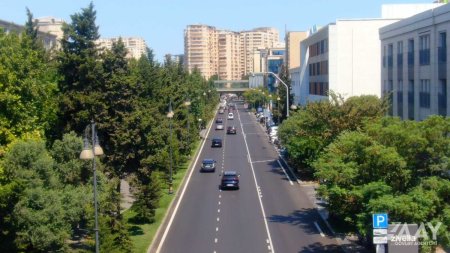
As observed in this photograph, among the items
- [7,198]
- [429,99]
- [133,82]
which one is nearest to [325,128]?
[429,99]

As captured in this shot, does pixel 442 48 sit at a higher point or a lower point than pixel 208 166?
higher

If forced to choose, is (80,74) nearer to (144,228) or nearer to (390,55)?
(144,228)

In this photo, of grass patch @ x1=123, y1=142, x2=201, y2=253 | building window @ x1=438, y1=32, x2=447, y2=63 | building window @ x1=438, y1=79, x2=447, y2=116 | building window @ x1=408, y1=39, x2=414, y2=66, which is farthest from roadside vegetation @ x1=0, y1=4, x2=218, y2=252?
building window @ x1=438, y1=32, x2=447, y2=63

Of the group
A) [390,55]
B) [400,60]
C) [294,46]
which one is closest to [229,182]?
[400,60]

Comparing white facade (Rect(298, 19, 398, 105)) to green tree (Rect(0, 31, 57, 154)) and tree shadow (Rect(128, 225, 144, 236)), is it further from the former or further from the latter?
tree shadow (Rect(128, 225, 144, 236))

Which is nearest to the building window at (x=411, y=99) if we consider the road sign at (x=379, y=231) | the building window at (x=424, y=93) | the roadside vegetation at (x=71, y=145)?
the building window at (x=424, y=93)

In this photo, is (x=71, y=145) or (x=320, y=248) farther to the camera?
→ (x=71, y=145)

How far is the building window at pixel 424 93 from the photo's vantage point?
132ft

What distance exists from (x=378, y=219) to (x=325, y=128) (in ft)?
70.0

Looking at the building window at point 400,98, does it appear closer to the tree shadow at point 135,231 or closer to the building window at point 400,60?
the building window at point 400,60

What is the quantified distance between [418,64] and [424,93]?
2272 mm

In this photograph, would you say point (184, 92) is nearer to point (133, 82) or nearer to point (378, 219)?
point (133, 82)

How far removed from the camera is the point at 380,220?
23578 mm

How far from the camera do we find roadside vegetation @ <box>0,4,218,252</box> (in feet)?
89.1
